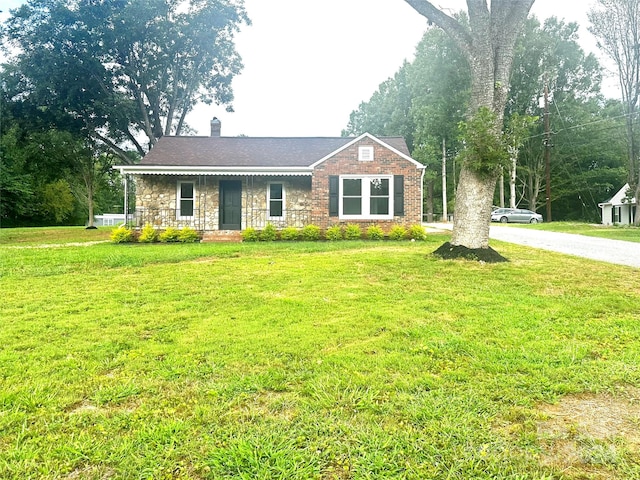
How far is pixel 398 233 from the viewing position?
1416cm

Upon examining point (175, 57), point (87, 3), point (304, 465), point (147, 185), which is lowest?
point (304, 465)

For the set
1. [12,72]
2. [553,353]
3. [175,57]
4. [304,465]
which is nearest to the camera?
[304,465]

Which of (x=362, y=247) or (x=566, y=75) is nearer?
(x=362, y=247)

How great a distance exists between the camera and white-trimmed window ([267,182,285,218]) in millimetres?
16047

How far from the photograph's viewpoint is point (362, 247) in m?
11.6

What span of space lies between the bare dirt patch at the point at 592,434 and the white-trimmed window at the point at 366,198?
12.6 meters

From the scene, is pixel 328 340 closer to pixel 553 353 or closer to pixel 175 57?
pixel 553 353

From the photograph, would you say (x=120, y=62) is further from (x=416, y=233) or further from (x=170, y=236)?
(x=416, y=233)

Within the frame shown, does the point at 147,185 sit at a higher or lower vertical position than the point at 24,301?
higher

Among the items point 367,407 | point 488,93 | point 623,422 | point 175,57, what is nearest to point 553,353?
point 623,422

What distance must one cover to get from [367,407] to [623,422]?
4.80 feet

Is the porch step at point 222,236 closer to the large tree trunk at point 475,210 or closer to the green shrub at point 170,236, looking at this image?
the green shrub at point 170,236

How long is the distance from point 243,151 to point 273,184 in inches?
87.6

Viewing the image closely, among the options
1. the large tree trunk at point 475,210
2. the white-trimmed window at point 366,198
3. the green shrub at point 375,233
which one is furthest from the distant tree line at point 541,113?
the large tree trunk at point 475,210
